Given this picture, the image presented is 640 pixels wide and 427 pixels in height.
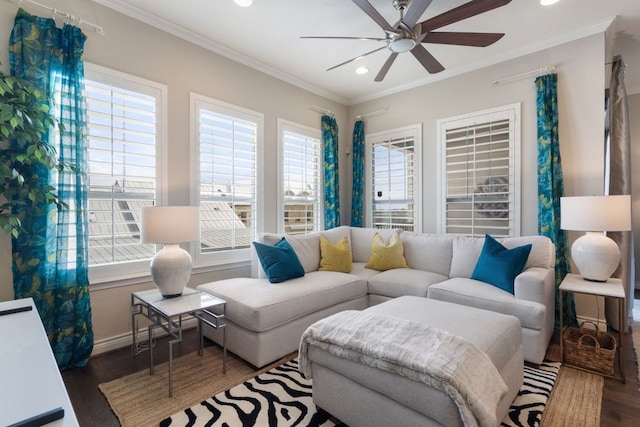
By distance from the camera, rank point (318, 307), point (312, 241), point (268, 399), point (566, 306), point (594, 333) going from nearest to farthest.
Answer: point (268, 399) < point (594, 333) < point (318, 307) < point (566, 306) < point (312, 241)

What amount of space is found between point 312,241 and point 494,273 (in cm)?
189

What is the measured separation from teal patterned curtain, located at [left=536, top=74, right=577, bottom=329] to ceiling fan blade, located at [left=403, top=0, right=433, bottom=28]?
199 cm

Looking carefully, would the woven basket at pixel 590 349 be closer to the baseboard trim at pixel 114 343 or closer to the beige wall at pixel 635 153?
the beige wall at pixel 635 153

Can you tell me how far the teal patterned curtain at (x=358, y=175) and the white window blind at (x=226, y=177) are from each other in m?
1.77

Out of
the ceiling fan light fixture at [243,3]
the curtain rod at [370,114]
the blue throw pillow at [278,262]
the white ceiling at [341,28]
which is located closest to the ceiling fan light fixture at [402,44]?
the white ceiling at [341,28]

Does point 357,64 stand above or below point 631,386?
above

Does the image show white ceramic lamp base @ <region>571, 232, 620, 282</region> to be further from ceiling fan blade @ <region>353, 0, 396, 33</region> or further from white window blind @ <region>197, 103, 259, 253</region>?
white window blind @ <region>197, 103, 259, 253</region>

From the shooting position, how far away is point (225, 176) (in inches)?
139

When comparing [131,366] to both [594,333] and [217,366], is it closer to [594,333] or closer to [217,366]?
[217,366]

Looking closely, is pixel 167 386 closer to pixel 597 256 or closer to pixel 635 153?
pixel 597 256

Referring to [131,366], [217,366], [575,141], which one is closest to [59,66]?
[131,366]

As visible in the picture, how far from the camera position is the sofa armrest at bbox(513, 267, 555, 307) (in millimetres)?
2518

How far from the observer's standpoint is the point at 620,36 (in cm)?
325

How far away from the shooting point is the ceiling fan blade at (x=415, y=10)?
6.59ft
